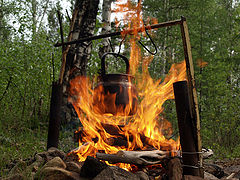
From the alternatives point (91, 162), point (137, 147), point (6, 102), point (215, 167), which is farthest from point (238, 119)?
point (6, 102)

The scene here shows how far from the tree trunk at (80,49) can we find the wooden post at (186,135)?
3.47 meters

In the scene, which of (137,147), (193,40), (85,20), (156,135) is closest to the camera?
(137,147)

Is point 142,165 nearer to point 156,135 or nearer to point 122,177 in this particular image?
point 122,177

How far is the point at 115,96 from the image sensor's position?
9.18ft

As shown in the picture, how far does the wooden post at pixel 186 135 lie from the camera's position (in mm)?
2297

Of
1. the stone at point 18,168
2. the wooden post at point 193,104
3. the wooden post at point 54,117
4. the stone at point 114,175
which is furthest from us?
the wooden post at point 54,117

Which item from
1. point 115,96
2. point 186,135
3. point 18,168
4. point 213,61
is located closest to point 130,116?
point 115,96

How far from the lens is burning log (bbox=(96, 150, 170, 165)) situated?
97.0 inches

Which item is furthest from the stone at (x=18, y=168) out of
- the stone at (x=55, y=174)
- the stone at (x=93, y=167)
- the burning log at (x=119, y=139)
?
the burning log at (x=119, y=139)

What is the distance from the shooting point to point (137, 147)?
116 inches

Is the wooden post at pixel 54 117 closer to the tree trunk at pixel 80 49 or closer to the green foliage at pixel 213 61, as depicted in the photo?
the tree trunk at pixel 80 49

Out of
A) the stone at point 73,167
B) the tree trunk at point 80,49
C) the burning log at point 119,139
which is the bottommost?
the stone at point 73,167

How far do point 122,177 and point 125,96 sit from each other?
1.02m

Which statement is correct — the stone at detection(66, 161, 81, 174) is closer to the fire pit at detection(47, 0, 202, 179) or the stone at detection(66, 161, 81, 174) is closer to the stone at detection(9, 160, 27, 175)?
the fire pit at detection(47, 0, 202, 179)
